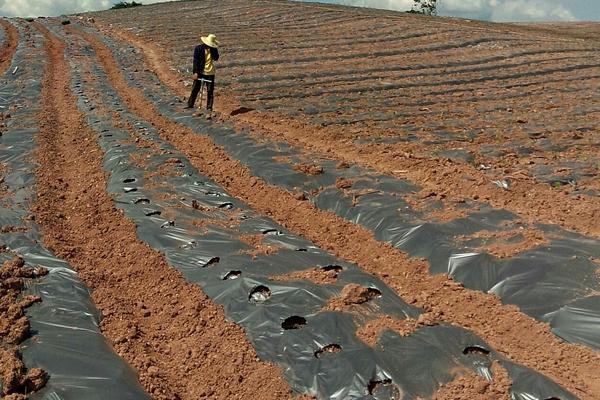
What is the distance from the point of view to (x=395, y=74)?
1341 centimetres

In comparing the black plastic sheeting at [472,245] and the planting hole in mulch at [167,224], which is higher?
the black plastic sheeting at [472,245]

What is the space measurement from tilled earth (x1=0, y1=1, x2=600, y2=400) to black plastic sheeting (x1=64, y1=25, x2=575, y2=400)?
16mm

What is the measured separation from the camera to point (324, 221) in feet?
18.1

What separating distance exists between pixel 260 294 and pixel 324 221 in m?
1.92

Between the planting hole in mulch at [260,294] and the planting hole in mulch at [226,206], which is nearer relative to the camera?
the planting hole in mulch at [260,294]

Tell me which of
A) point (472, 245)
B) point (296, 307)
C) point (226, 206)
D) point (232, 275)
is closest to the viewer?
point (296, 307)

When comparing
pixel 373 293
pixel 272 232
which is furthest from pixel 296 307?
pixel 272 232

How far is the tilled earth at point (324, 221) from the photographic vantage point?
3166mm

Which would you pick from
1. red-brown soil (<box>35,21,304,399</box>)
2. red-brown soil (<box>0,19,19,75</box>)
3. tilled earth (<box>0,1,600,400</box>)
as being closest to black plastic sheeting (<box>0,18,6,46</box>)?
red-brown soil (<box>0,19,19,75</box>)

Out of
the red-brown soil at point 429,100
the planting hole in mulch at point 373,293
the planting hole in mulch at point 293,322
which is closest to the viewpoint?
the planting hole in mulch at point 293,322

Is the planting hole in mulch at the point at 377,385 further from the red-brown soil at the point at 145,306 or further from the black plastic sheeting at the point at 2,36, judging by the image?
the black plastic sheeting at the point at 2,36

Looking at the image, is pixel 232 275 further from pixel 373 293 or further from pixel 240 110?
pixel 240 110

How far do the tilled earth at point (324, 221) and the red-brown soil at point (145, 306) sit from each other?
15 millimetres

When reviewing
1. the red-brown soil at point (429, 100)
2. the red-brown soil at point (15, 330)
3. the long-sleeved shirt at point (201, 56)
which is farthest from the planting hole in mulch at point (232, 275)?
the long-sleeved shirt at point (201, 56)
